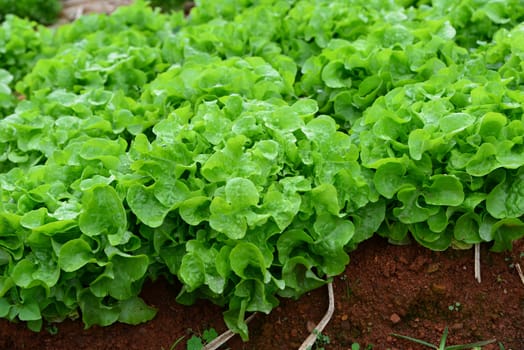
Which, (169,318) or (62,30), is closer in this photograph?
(169,318)

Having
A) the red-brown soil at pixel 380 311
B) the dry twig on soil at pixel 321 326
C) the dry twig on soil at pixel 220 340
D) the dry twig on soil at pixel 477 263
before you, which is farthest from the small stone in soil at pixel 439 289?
the dry twig on soil at pixel 220 340

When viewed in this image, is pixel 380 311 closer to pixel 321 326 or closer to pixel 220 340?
pixel 321 326

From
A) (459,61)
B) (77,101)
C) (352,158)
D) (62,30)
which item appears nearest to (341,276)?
(352,158)

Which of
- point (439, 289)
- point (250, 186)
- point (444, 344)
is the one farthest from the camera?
point (439, 289)

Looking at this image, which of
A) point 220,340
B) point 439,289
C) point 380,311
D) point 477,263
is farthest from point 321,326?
point 477,263

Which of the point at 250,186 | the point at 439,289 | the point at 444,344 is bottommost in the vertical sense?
the point at 444,344

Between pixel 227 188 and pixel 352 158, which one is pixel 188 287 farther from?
pixel 352 158

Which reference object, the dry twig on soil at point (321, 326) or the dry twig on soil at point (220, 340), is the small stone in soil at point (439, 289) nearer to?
the dry twig on soil at point (321, 326)
